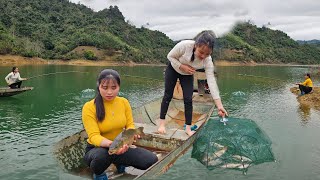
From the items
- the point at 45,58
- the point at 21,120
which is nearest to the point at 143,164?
the point at 21,120

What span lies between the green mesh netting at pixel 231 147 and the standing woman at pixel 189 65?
48 cm

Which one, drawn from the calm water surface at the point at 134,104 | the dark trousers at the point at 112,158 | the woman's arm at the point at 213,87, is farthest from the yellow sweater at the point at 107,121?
the woman's arm at the point at 213,87

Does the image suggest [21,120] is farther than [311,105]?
No

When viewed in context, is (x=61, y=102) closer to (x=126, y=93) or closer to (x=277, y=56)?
(x=126, y=93)

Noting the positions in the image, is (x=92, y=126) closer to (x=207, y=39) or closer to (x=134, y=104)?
(x=207, y=39)

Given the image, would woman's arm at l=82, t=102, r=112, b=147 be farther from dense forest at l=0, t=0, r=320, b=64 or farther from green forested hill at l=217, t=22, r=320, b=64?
green forested hill at l=217, t=22, r=320, b=64

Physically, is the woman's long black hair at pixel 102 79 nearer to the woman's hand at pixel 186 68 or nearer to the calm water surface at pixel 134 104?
the calm water surface at pixel 134 104

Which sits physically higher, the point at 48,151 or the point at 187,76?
the point at 187,76

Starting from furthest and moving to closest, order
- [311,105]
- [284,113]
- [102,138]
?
1. [311,105]
2. [284,113]
3. [102,138]

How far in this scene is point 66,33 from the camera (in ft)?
212

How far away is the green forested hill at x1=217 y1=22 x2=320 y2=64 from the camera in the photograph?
73.4 m

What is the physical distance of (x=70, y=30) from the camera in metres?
65.1

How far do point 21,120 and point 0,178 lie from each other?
5.92 m

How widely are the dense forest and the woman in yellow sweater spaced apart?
45568 millimetres
